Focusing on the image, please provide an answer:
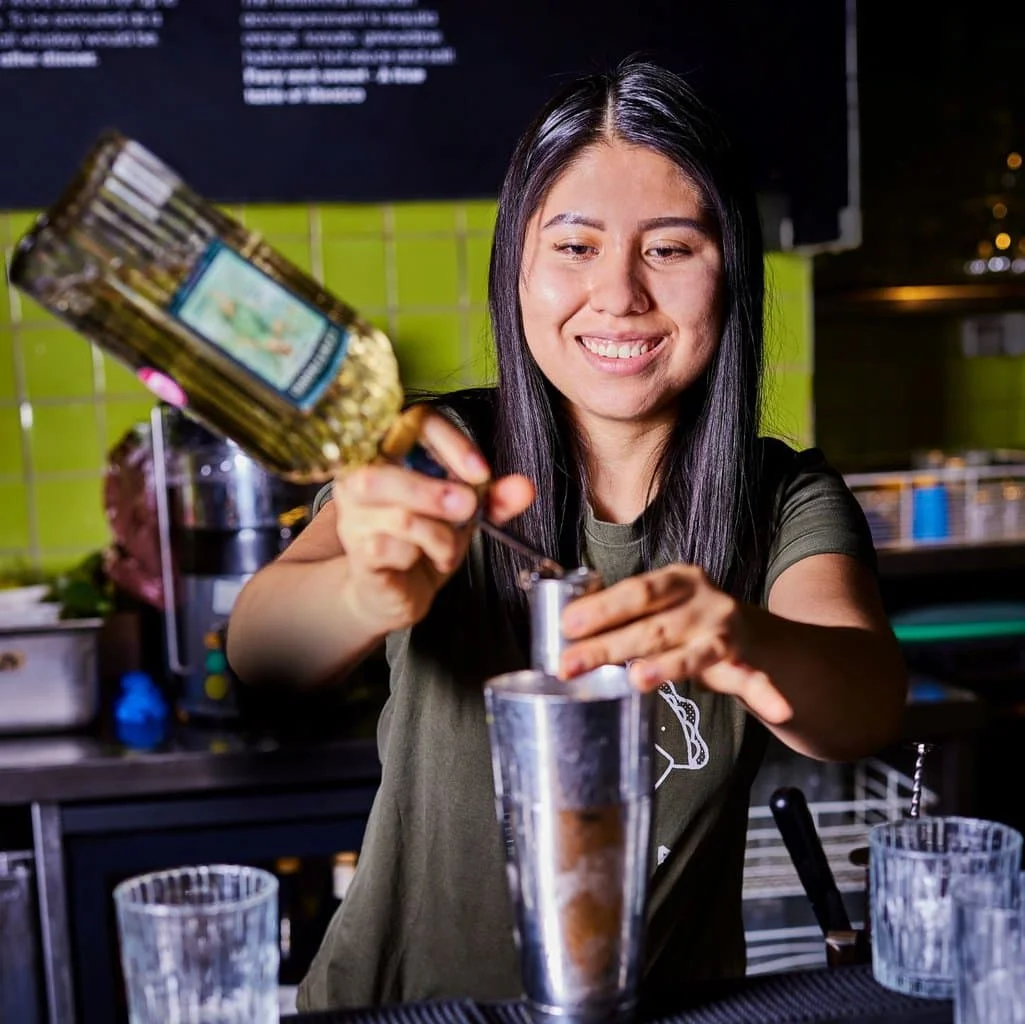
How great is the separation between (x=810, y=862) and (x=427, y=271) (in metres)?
1.68

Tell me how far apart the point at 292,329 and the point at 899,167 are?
3.03 meters

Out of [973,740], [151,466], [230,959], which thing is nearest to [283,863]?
[151,466]

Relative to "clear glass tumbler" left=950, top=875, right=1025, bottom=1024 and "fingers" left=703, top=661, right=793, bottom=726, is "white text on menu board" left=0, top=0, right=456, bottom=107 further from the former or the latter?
"clear glass tumbler" left=950, top=875, right=1025, bottom=1024

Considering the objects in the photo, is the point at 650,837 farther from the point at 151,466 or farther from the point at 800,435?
the point at 800,435

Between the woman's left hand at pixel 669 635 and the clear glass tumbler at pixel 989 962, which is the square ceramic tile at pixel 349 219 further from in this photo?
the clear glass tumbler at pixel 989 962

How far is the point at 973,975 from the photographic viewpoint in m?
0.74

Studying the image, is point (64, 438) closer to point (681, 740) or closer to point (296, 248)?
point (296, 248)

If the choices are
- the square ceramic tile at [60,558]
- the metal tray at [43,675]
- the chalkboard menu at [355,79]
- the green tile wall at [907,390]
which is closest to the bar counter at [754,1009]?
the metal tray at [43,675]

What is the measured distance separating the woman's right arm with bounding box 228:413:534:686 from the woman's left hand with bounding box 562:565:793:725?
99 mm

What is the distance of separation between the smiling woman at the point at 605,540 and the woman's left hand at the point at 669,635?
0.21 m

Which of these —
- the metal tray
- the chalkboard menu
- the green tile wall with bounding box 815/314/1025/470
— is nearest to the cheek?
the metal tray

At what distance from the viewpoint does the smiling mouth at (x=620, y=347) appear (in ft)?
3.63

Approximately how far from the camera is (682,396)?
4.09ft

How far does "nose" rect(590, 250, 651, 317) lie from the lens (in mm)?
1088
